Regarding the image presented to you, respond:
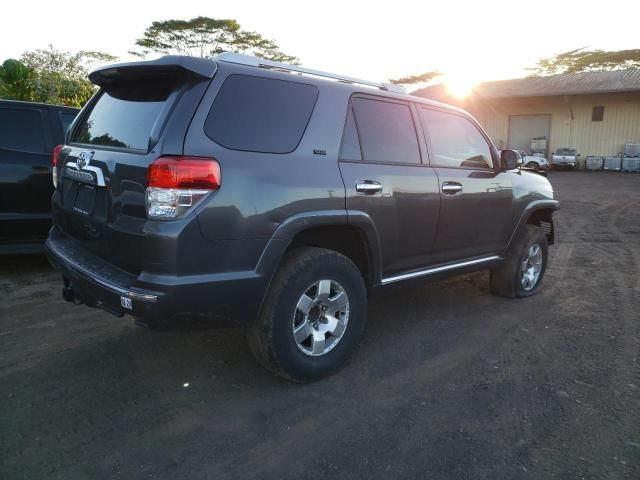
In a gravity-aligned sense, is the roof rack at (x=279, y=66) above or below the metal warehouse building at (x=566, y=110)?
below

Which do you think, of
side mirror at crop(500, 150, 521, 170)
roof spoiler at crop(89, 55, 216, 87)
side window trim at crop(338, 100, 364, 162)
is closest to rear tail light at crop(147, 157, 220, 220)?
roof spoiler at crop(89, 55, 216, 87)

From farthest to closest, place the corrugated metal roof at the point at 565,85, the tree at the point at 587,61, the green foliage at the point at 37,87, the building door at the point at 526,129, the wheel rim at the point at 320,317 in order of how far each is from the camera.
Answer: the tree at the point at 587,61
the building door at the point at 526,129
the corrugated metal roof at the point at 565,85
the green foliage at the point at 37,87
the wheel rim at the point at 320,317

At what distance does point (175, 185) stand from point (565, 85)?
3064 centimetres

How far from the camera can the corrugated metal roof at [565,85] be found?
2641 centimetres

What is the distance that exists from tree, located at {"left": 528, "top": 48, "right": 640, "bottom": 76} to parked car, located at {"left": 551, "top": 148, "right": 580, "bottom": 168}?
44.0 feet

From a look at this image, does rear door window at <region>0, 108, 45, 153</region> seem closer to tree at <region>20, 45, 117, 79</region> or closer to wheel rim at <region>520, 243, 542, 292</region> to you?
wheel rim at <region>520, 243, 542, 292</region>

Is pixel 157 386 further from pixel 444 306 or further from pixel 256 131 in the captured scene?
pixel 444 306

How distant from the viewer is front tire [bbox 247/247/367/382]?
304 centimetres

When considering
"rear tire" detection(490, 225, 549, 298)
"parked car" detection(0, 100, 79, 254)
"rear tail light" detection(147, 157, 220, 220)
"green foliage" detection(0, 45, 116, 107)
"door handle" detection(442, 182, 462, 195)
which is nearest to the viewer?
"rear tail light" detection(147, 157, 220, 220)

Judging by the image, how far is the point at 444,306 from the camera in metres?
4.92

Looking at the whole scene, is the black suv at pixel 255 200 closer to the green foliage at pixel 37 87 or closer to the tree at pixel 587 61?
the green foliage at pixel 37 87

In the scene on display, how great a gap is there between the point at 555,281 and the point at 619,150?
26.1 meters

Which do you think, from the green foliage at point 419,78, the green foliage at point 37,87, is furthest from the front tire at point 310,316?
the green foliage at point 419,78

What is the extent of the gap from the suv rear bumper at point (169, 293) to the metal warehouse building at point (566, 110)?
93.1 feet
